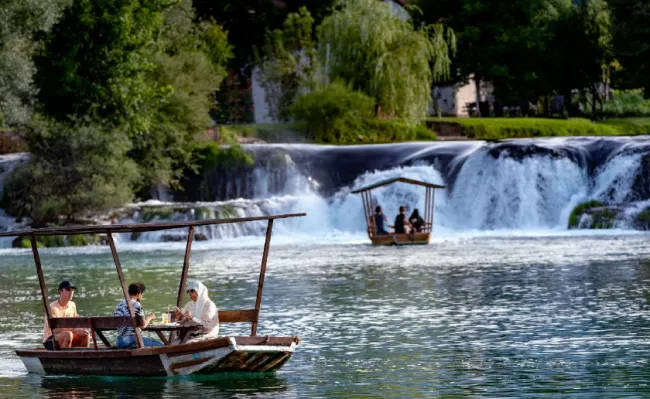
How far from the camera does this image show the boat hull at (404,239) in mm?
49750

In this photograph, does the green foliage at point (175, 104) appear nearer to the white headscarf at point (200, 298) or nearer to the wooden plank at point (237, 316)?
the wooden plank at point (237, 316)

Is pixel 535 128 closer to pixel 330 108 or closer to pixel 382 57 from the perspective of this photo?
pixel 382 57

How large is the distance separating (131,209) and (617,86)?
103 ft

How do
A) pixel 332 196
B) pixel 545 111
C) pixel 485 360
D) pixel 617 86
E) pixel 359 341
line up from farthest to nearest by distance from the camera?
pixel 545 111, pixel 617 86, pixel 332 196, pixel 359 341, pixel 485 360

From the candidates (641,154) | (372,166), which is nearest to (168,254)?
(372,166)

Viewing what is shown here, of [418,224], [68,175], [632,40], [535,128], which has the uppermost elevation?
[632,40]

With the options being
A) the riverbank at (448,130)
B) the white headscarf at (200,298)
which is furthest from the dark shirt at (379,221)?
the white headscarf at (200,298)

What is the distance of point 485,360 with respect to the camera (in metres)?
21.7

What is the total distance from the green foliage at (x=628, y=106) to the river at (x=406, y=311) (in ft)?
146

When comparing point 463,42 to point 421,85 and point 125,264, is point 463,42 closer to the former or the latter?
point 421,85

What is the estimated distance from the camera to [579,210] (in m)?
54.8

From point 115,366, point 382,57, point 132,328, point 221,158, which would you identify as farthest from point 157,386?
point 382,57

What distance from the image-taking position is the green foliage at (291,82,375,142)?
7012 cm

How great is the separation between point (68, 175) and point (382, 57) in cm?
1868
